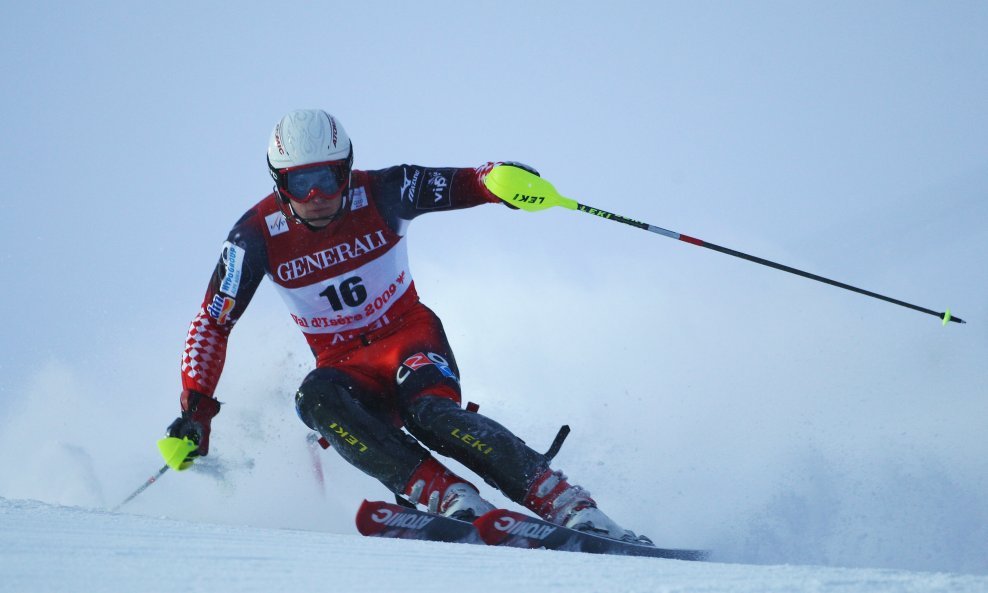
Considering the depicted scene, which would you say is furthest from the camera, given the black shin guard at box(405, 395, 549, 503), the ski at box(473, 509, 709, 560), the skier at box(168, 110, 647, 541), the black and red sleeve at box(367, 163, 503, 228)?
the black and red sleeve at box(367, 163, 503, 228)

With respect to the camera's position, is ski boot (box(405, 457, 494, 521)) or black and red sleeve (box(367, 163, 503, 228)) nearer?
ski boot (box(405, 457, 494, 521))

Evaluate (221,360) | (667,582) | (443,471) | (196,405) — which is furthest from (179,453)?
(667,582)

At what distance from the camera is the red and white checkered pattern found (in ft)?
12.7

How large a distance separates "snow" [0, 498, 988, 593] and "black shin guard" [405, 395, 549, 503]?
97 cm

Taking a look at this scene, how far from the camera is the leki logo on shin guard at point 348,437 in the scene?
132 inches

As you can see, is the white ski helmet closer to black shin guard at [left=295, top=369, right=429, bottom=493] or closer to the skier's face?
the skier's face

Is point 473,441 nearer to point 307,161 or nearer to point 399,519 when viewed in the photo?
point 399,519

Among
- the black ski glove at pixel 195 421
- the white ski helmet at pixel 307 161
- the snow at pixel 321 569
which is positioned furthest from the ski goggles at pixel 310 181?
the snow at pixel 321 569

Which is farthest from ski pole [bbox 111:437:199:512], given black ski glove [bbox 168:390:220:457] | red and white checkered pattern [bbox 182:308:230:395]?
red and white checkered pattern [bbox 182:308:230:395]

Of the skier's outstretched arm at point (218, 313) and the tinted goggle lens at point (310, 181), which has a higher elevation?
the tinted goggle lens at point (310, 181)

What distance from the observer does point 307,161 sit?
3.84 metres

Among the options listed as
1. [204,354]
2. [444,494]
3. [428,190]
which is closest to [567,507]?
[444,494]

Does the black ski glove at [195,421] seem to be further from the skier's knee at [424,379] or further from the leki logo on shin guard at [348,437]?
the skier's knee at [424,379]

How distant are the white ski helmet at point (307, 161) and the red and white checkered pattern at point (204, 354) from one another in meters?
0.62
